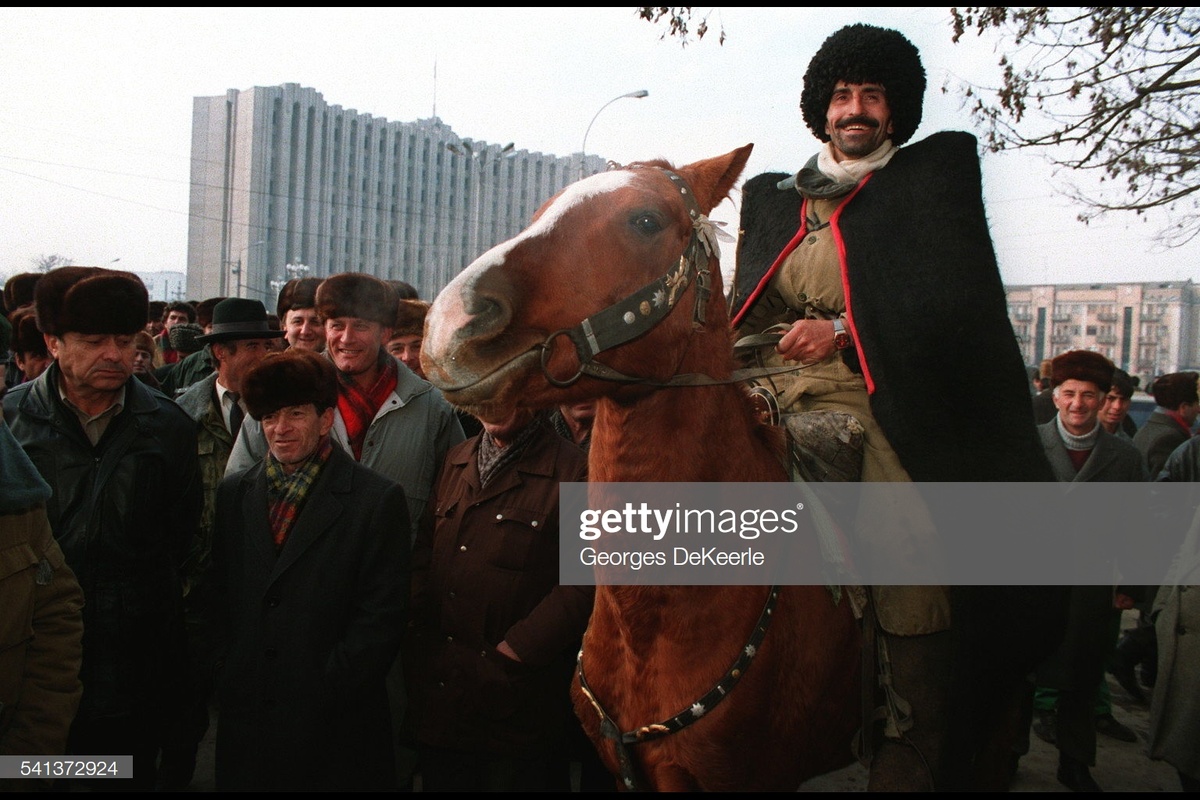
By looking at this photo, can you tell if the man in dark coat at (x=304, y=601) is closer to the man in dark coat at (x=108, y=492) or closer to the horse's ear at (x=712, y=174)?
the man in dark coat at (x=108, y=492)

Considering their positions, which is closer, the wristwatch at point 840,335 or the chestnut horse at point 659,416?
the chestnut horse at point 659,416

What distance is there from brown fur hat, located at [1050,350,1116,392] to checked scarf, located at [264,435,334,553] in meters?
4.66

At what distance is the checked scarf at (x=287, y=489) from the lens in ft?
10.5

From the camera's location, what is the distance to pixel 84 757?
309 centimetres

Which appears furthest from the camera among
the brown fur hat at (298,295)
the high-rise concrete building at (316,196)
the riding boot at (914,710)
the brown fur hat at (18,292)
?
the high-rise concrete building at (316,196)

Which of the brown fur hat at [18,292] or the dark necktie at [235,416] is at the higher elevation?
the brown fur hat at [18,292]

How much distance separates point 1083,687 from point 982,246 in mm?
3792

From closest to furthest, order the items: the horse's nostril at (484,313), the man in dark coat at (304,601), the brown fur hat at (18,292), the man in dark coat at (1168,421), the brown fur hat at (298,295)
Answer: the horse's nostril at (484,313)
the man in dark coat at (304,601)
the brown fur hat at (298,295)
the brown fur hat at (18,292)
the man in dark coat at (1168,421)

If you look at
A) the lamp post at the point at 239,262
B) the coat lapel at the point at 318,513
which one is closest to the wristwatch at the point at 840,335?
the coat lapel at the point at 318,513

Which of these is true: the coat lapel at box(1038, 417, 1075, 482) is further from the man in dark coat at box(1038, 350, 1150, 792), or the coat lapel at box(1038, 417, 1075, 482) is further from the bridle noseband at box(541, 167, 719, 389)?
the bridle noseband at box(541, 167, 719, 389)

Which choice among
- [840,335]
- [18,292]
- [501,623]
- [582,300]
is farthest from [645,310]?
[18,292]

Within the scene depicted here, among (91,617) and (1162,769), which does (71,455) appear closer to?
(91,617)

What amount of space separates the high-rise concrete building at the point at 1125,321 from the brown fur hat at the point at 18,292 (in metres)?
10.8

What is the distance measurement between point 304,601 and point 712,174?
2231mm
